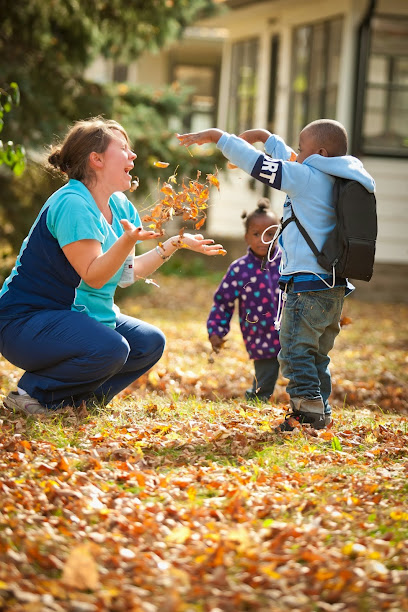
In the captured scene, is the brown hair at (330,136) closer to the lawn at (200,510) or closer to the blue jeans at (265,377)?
the lawn at (200,510)

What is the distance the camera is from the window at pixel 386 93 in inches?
506

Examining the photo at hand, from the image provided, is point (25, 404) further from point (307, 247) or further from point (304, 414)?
point (307, 247)

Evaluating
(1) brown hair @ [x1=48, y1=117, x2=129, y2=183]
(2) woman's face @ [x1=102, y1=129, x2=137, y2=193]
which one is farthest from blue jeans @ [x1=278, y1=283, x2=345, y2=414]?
(1) brown hair @ [x1=48, y1=117, x2=129, y2=183]

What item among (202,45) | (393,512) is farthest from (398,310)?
(202,45)

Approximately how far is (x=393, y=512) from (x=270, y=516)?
513 mm

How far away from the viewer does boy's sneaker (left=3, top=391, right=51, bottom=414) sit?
192 inches

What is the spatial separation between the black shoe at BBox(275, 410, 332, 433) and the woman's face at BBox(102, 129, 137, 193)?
5.55 feet

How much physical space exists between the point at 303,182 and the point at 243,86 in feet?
41.9

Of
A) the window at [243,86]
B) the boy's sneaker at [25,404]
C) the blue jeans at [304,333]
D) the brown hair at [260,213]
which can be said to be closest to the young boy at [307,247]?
the blue jeans at [304,333]

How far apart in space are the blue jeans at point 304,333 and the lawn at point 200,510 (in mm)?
305

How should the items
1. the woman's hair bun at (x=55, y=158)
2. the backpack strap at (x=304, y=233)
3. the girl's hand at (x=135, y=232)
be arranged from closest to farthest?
1. the girl's hand at (x=135, y=232)
2. the backpack strap at (x=304, y=233)
3. the woman's hair bun at (x=55, y=158)

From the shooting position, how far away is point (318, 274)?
15.4 feet

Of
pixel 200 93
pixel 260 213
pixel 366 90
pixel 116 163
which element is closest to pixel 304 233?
pixel 116 163

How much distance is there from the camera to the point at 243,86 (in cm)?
1678
